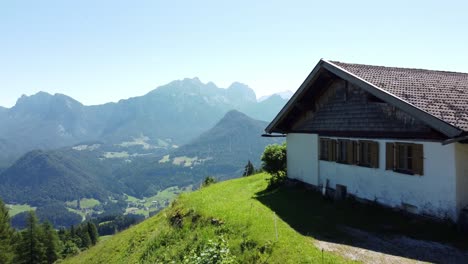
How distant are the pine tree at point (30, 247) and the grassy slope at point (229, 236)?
37.5 m

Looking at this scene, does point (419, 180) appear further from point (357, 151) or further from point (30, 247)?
point (30, 247)

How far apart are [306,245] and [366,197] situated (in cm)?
619

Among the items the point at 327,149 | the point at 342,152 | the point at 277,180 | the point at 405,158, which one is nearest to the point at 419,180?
the point at 405,158

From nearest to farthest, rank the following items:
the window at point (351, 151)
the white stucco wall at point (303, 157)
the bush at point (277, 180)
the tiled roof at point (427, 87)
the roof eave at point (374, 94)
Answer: the roof eave at point (374, 94) → the tiled roof at point (427, 87) → the window at point (351, 151) → the white stucco wall at point (303, 157) → the bush at point (277, 180)

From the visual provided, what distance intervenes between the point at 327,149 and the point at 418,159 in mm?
6301

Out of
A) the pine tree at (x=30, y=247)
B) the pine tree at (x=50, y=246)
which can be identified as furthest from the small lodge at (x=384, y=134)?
the pine tree at (x=50, y=246)

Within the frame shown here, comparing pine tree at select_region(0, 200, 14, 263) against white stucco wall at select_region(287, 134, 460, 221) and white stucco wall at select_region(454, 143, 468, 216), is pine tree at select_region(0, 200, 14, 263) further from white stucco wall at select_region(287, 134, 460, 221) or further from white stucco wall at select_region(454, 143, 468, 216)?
white stucco wall at select_region(454, 143, 468, 216)

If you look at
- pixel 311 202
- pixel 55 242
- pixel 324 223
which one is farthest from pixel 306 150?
pixel 55 242

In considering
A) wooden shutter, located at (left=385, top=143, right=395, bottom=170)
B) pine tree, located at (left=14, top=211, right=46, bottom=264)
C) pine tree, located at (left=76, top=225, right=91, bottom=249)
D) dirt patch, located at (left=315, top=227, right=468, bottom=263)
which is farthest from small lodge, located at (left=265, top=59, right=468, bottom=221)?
pine tree, located at (left=76, top=225, right=91, bottom=249)

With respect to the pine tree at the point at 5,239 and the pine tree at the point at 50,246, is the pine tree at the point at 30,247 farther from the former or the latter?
the pine tree at the point at 50,246

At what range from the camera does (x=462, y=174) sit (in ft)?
42.0

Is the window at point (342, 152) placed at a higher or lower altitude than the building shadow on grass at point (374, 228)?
higher

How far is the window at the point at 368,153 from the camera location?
16406 mm

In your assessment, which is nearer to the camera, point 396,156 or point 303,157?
point 396,156
